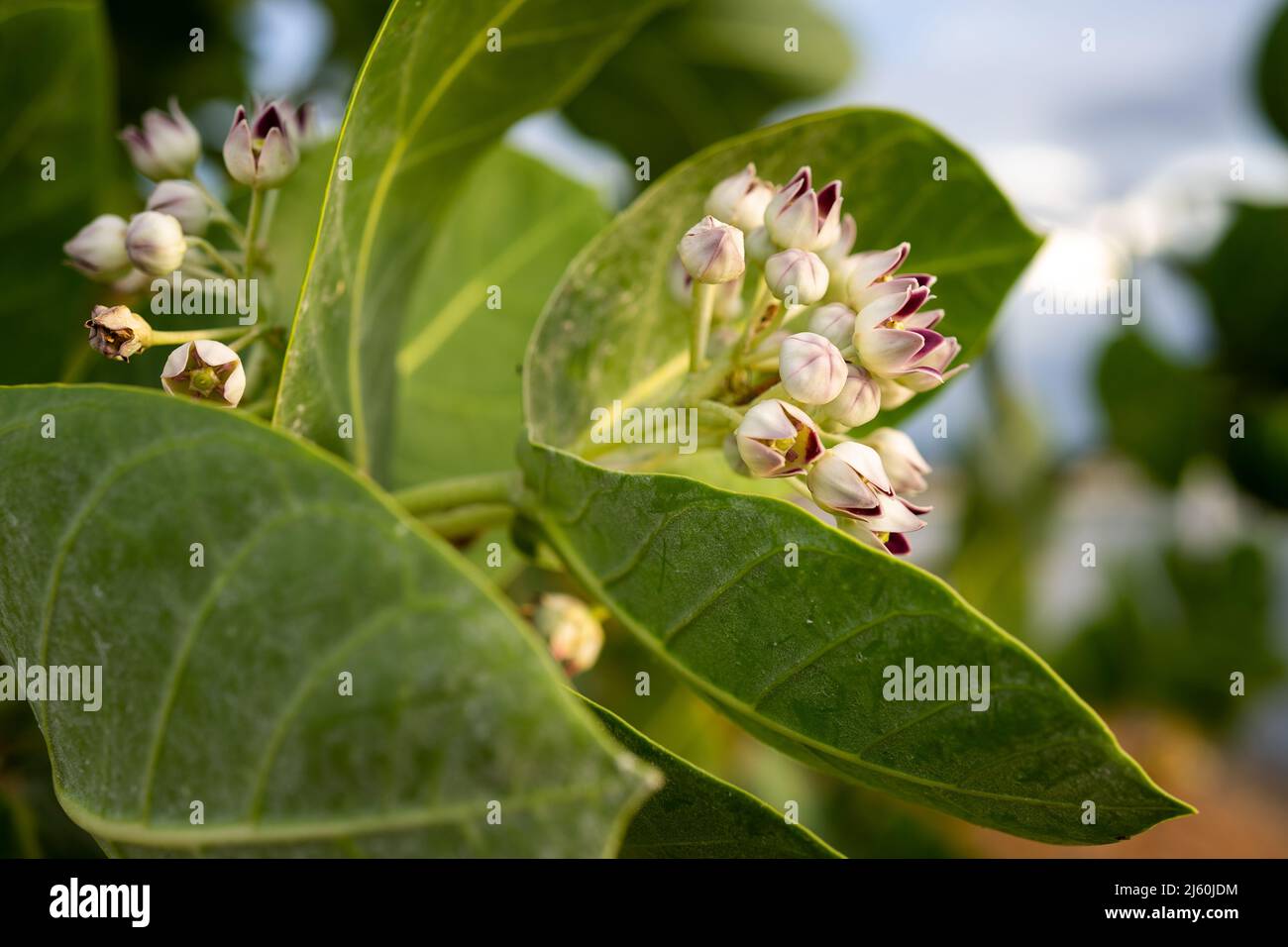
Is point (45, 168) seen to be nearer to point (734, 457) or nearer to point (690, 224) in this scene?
point (690, 224)

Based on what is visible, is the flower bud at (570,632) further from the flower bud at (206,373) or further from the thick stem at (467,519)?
the flower bud at (206,373)

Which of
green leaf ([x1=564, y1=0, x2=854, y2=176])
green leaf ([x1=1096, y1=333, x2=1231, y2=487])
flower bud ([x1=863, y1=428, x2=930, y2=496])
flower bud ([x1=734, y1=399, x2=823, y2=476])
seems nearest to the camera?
flower bud ([x1=734, y1=399, x2=823, y2=476])

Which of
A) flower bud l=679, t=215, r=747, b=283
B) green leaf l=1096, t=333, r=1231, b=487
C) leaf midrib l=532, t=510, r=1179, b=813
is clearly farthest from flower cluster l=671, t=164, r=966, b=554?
green leaf l=1096, t=333, r=1231, b=487

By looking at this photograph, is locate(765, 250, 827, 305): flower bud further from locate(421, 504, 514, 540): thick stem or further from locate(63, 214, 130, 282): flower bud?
locate(63, 214, 130, 282): flower bud

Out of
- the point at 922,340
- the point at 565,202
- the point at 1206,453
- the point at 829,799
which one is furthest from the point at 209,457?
the point at 829,799

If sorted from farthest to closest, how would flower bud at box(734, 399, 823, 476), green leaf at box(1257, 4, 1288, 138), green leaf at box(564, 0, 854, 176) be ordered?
1. green leaf at box(1257, 4, 1288, 138)
2. green leaf at box(564, 0, 854, 176)
3. flower bud at box(734, 399, 823, 476)

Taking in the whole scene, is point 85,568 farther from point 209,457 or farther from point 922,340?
point 922,340
